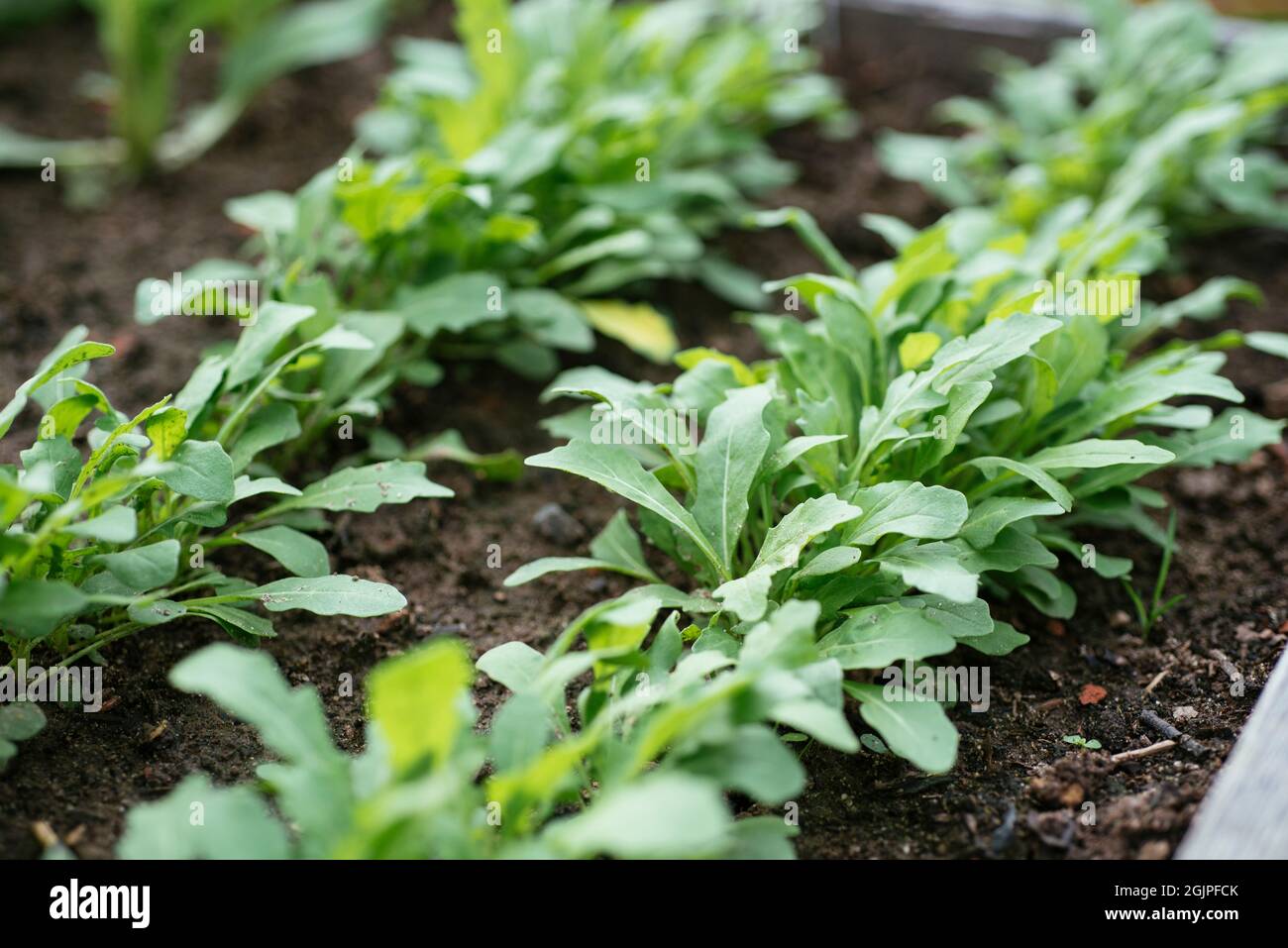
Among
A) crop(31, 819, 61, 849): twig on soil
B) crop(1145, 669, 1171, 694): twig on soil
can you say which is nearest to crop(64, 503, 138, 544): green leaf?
crop(31, 819, 61, 849): twig on soil

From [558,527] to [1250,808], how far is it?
123 cm

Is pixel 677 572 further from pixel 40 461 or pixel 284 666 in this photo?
pixel 40 461

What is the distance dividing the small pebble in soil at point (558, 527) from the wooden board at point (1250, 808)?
1.15 metres

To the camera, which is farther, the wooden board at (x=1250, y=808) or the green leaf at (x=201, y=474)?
the green leaf at (x=201, y=474)

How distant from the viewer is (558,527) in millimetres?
2156

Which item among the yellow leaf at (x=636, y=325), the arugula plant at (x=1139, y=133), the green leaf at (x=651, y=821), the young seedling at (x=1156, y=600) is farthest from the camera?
the arugula plant at (x=1139, y=133)

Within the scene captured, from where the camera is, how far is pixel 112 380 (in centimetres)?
237

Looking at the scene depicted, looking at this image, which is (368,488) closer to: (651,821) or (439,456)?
(439,456)

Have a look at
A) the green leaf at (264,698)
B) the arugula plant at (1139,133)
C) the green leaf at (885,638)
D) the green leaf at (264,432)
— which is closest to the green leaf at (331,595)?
the green leaf at (264,432)

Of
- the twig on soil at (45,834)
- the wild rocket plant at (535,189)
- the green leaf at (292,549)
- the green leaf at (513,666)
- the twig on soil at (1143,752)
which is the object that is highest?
the wild rocket plant at (535,189)

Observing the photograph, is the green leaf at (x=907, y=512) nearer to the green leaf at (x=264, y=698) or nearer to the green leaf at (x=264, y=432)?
the green leaf at (x=264, y=698)

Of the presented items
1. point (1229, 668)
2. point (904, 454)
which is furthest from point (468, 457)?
point (1229, 668)

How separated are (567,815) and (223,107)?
2.61 metres

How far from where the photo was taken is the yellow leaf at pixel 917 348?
6.18 feet
